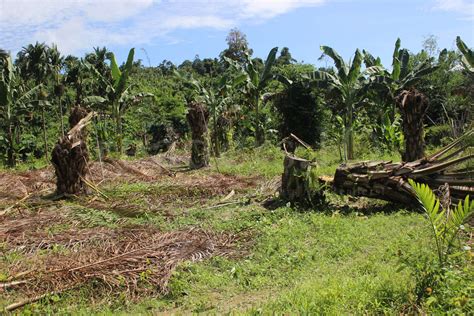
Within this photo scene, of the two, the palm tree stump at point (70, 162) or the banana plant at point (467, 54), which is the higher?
the banana plant at point (467, 54)

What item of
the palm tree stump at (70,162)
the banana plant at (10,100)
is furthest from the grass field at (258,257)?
the banana plant at (10,100)

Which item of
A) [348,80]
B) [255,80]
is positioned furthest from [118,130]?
[348,80]

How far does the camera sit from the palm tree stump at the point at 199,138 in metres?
15.1

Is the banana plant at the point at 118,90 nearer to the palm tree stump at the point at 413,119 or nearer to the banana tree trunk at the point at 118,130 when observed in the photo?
the banana tree trunk at the point at 118,130

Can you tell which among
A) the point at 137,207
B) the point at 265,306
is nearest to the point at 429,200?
the point at 265,306

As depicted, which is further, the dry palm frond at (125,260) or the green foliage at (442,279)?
the dry palm frond at (125,260)

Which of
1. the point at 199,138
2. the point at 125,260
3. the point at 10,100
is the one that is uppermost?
the point at 10,100

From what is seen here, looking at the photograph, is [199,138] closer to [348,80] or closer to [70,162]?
[348,80]

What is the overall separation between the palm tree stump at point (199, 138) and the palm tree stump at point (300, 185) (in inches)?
265

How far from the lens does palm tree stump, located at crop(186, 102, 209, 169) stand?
15.1 meters

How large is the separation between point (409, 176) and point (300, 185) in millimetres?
1918

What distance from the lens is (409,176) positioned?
26.1 feet

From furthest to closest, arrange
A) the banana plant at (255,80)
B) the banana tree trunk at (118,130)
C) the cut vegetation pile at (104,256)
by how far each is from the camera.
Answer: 1. the banana tree trunk at (118,130)
2. the banana plant at (255,80)
3. the cut vegetation pile at (104,256)

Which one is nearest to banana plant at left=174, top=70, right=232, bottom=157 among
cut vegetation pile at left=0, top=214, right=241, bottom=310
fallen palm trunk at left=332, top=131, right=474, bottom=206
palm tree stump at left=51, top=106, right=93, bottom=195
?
palm tree stump at left=51, top=106, right=93, bottom=195
